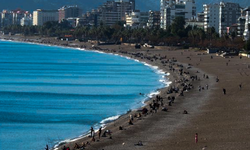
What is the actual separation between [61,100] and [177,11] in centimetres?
10877

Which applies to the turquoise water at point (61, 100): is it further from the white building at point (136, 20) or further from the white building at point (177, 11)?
the white building at point (136, 20)

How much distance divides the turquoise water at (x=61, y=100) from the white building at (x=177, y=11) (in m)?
74.6

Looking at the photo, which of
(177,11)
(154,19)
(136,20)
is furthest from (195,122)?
(136,20)

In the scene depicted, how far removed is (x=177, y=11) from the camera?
153 m

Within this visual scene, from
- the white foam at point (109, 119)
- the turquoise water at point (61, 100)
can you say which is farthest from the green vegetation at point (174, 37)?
the white foam at point (109, 119)

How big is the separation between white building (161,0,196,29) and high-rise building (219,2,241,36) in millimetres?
17199

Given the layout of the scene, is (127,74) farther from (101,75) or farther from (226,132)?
(226,132)

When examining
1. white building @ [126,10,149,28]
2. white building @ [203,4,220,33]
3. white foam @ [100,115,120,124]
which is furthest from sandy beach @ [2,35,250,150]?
white building @ [126,10,149,28]

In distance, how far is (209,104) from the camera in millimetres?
40188

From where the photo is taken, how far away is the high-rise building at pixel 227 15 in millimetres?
131000

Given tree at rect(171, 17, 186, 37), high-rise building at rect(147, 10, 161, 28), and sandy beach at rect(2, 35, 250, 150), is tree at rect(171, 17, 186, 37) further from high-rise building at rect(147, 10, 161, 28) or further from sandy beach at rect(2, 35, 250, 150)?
sandy beach at rect(2, 35, 250, 150)

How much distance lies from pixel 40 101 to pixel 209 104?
41.5 feet

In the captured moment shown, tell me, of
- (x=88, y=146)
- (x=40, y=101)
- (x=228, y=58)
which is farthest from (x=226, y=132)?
(x=228, y=58)

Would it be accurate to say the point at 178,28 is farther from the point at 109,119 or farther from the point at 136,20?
the point at 109,119
